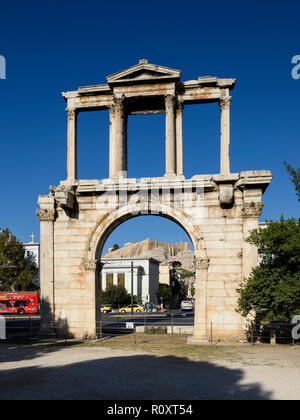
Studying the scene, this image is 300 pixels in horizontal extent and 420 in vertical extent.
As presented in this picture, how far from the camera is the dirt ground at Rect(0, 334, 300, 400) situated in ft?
32.6

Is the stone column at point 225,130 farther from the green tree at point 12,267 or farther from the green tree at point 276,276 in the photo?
the green tree at point 12,267

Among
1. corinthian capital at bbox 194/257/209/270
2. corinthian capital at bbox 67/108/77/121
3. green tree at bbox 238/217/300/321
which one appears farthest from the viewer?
corinthian capital at bbox 67/108/77/121

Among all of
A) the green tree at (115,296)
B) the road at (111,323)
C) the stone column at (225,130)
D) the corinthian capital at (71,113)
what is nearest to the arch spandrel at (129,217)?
the stone column at (225,130)

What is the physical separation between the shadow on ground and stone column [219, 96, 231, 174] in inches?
365

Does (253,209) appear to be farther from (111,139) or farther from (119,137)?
(111,139)

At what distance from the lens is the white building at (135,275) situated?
241 ft

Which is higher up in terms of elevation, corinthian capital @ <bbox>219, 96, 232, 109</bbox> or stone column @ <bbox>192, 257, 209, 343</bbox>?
corinthian capital @ <bbox>219, 96, 232, 109</bbox>

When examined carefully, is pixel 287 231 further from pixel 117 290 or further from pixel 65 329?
pixel 117 290

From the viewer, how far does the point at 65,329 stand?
790 inches

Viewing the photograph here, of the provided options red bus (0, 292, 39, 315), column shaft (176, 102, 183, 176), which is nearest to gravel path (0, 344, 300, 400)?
column shaft (176, 102, 183, 176)

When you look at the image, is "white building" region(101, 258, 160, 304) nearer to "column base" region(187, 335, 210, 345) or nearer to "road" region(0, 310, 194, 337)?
"road" region(0, 310, 194, 337)

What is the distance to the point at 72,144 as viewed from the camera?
21234 millimetres

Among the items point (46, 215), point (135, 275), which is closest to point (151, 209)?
point (46, 215)
